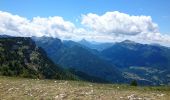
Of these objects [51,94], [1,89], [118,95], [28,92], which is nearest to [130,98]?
[118,95]

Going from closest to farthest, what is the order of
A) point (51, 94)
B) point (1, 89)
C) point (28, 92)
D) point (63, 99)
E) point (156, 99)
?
point (156, 99) < point (63, 99) < point (51, 94) < point (28, 92) < point (1, 89)

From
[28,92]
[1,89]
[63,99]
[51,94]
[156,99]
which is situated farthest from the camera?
[1,89]

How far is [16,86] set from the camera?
37562mm

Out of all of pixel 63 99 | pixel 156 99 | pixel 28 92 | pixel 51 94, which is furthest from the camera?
pixel 28 92

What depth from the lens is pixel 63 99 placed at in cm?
2883

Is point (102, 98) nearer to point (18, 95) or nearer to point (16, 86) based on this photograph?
point (18, 95)

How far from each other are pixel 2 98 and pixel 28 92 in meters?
2.95

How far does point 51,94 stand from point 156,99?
10182 millimetres

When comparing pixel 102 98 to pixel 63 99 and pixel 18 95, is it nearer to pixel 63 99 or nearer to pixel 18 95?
pixel 63 99

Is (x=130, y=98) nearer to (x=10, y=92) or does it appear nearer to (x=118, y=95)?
(x=118, y=95)

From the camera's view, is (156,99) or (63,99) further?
(63,99)

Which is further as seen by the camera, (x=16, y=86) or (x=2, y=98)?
(x=16, y=86)

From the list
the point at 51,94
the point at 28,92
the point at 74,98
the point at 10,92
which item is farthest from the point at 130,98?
the point at 10,92

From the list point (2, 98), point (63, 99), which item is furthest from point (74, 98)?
point (2, 98)
